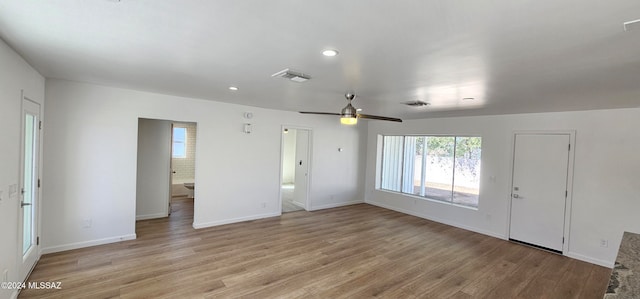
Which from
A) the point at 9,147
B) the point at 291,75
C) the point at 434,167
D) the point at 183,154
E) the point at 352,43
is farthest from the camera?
the point at 183,154

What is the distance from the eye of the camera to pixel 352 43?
210 cm

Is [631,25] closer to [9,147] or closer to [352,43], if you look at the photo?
[352,43]

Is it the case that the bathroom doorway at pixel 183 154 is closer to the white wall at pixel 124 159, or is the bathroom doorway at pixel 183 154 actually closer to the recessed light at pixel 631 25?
the white wall at pixel 124 159

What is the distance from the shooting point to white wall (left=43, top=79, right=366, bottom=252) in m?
3.99

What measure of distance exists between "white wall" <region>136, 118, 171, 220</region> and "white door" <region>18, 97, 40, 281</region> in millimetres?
2054

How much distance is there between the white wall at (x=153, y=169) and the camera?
5.75 m

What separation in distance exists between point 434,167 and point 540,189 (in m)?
2.24

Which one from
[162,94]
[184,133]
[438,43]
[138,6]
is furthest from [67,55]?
[184,133]

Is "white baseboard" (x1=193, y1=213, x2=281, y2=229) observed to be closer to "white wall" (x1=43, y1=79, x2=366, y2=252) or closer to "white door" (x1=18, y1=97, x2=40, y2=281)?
"white wall" (x1=43, y1=79, x2=366, y2=252)

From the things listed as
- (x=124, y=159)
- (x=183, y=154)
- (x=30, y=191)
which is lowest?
(x=30, y=191)

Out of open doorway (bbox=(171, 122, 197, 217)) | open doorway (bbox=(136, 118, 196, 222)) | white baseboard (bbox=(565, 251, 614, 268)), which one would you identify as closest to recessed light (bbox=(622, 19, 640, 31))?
white baseboard (bbox=(565, 251, 614, 268))

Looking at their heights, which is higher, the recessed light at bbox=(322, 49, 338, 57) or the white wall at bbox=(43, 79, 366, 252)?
the recessed light at bbox=(322, 49, 338, 57)

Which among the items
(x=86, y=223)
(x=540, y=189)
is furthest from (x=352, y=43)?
(x=540, y=189)

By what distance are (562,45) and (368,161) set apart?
6.41m
